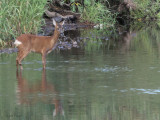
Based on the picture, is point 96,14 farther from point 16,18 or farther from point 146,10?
point 16,18

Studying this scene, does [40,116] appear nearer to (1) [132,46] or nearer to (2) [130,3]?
(1) [132,46]

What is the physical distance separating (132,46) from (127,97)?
32.5 ft

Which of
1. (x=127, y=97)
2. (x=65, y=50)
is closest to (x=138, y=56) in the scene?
(x=65, y=50)

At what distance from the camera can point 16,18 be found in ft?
63.3

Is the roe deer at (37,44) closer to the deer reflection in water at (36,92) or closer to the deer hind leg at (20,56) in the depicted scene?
the deer hind leg at (20,56)

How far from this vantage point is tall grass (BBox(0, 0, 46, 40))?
18.2 m

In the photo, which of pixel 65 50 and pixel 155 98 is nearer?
pixel 155 98

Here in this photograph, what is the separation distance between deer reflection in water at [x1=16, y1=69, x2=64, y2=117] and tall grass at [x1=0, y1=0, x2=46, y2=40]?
5776 mm

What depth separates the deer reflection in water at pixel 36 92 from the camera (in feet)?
31.0

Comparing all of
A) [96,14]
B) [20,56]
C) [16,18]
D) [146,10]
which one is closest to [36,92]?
[20,56]

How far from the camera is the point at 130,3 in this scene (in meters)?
34.8

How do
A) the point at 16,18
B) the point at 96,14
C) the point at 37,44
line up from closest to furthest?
1. the point at 37,44
2. the point at 16,18
3. the point at 96,14

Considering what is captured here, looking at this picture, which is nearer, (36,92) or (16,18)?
(36,92)

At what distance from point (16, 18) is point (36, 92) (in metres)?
9.12
